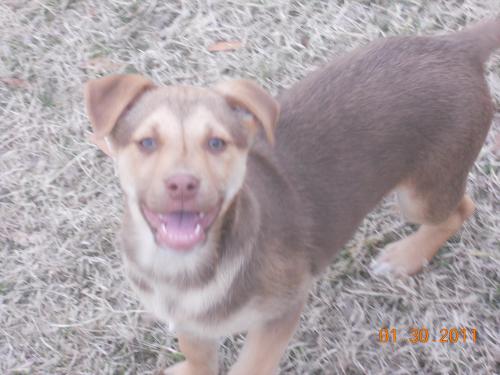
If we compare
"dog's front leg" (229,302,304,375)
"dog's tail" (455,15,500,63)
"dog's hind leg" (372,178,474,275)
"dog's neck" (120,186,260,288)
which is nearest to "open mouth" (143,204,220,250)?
"dog's neck" (120,186,260,288)

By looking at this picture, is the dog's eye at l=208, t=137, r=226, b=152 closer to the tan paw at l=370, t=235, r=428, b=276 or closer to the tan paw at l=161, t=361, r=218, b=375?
the tan paw at l=161, t=361, r=218, b=375

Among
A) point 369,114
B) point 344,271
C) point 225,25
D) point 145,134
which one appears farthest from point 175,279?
point 225,25

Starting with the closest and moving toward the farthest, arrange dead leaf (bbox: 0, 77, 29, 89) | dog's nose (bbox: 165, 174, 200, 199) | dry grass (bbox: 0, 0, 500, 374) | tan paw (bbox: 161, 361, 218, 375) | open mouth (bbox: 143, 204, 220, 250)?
A: dog's nose (bbox: 165, 174, 200, 199), open mouth (bbox: 143, 204, 220, 250), tan paw (bbox: 161, 361, 218, 375), dry grass (bbox: 0, 0, 500, 374), dead leaf (bbox: 0, 77, 29, 89)

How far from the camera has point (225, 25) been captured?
4.67 metres

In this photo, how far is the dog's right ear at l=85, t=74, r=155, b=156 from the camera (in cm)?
235

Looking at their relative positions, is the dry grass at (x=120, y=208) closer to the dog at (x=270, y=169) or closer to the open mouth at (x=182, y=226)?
the dog at (x=270, y=169)

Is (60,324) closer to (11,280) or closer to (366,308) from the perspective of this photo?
(11,280)

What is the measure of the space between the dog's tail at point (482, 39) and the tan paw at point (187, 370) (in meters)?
1.99

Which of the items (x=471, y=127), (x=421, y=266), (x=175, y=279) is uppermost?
(x=471, y=127)

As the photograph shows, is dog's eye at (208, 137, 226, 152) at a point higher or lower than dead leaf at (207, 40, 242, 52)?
higher

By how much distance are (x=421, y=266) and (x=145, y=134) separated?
6.74ft
